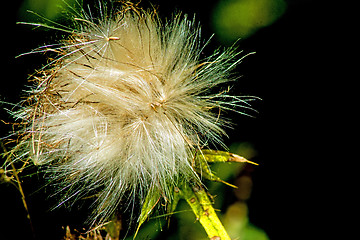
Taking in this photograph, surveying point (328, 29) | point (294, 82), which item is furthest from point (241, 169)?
point (328, 29)

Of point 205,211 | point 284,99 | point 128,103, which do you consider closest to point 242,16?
point 284,99

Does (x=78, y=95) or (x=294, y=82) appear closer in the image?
(x=78, y=95)

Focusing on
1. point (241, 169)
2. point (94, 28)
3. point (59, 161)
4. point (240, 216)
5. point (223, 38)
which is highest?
point (94, 28)

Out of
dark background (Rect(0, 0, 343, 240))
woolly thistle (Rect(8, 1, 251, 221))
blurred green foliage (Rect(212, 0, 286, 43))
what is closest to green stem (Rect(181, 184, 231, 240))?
woolly thistle (Rect(8, 1, 251, 221))

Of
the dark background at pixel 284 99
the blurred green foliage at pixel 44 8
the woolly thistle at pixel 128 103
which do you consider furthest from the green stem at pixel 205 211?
the blurred green foliage at pixel 44 8

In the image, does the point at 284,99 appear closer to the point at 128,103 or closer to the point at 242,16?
the point at 242,16

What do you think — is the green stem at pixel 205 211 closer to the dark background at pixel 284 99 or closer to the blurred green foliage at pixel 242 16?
the dark background at pixel 284 99

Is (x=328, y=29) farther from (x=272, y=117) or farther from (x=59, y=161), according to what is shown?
(x=59, y=161)
